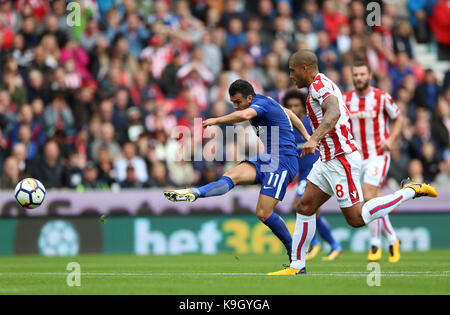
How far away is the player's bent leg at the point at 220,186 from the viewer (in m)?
9.41

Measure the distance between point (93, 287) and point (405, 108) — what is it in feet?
39.4

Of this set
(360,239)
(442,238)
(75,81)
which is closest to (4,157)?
(75,81)

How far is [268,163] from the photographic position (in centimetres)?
1024

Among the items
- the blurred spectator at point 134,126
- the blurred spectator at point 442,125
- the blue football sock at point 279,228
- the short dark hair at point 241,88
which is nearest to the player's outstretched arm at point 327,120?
the short dark hair at point 241,88

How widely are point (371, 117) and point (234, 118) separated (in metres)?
3.85

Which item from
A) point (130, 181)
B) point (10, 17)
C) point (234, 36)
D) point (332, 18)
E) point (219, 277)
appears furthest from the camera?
point (332, 18)

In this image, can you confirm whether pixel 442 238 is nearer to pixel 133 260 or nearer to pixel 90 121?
pixel 133 260

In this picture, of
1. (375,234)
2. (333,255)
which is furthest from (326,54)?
(375,234)

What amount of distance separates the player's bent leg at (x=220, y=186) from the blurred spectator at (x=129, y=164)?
6.37 meters

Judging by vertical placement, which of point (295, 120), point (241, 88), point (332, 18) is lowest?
point (295, 120)

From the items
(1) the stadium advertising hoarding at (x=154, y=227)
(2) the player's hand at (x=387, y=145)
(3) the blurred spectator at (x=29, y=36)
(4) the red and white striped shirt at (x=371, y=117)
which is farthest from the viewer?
(3) the blurred spectator at (x=29, y=36)

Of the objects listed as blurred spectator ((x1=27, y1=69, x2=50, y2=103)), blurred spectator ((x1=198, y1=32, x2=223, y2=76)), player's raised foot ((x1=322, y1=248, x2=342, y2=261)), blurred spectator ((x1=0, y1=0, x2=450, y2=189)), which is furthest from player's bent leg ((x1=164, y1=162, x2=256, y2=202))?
blurred spectator ((x1=198, y1=32, x2=223, y2=76))

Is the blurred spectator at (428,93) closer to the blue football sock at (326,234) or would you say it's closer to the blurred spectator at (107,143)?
the blue football sock at (326,234)

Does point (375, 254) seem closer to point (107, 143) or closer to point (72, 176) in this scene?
point (72, 176)
